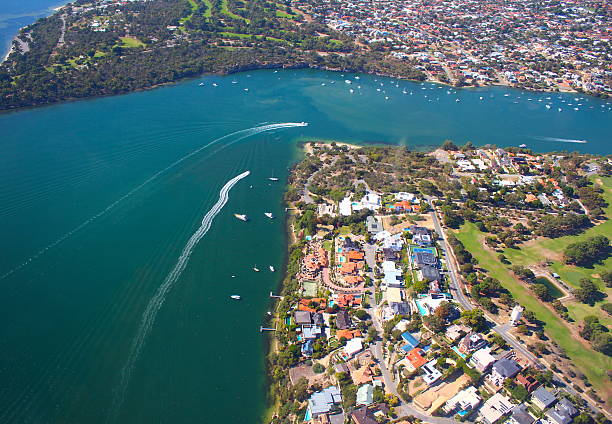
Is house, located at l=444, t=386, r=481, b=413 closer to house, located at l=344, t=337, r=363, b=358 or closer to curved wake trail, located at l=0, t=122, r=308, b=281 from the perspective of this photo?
house, located at l=344, t=337, r=363, b=358

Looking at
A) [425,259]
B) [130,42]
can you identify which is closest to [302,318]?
[425,259]

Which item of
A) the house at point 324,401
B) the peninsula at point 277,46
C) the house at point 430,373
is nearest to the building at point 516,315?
the house at point 430,373

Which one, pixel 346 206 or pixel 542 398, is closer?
pixel 542 398

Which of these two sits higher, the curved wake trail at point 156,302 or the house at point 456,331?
the house at point 456,331

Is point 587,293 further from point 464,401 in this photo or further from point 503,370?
point 464,401

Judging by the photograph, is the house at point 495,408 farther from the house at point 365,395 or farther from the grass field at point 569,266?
the grass field at point 569,266
